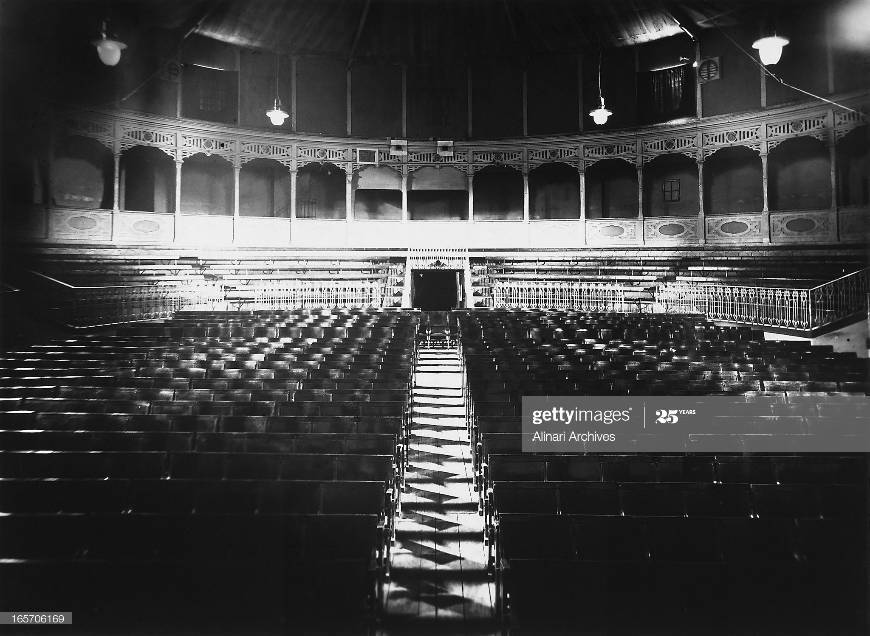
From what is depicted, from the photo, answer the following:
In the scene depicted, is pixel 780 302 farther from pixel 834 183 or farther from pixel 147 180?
pixel 147 180

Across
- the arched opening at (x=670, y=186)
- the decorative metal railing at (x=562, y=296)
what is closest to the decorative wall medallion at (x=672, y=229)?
the arched opening at (x=670, y=186)

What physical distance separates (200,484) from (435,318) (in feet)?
30.2

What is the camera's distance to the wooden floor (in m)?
3.61

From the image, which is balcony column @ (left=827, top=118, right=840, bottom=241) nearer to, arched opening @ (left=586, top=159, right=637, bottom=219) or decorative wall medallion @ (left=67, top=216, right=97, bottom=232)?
arched opening @ (left=586, top=159, right=637, bottom=219)

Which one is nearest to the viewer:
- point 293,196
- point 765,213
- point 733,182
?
point 765,213

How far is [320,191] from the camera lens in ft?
68.1

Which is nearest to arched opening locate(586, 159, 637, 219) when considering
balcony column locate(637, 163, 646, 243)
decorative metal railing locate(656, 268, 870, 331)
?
balcony column locate(637, 163, 646, 243)

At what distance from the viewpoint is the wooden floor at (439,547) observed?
11.9 ft

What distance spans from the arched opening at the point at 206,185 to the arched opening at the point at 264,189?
479mm

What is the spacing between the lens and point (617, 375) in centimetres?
755

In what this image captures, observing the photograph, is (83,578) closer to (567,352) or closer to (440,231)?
(567,352)

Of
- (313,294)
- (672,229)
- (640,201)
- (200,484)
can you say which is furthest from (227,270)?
(200,484)

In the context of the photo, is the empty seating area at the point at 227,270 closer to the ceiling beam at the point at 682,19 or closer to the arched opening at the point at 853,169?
the ceiling beam at the point at 682,19

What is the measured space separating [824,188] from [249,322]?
637 inches
